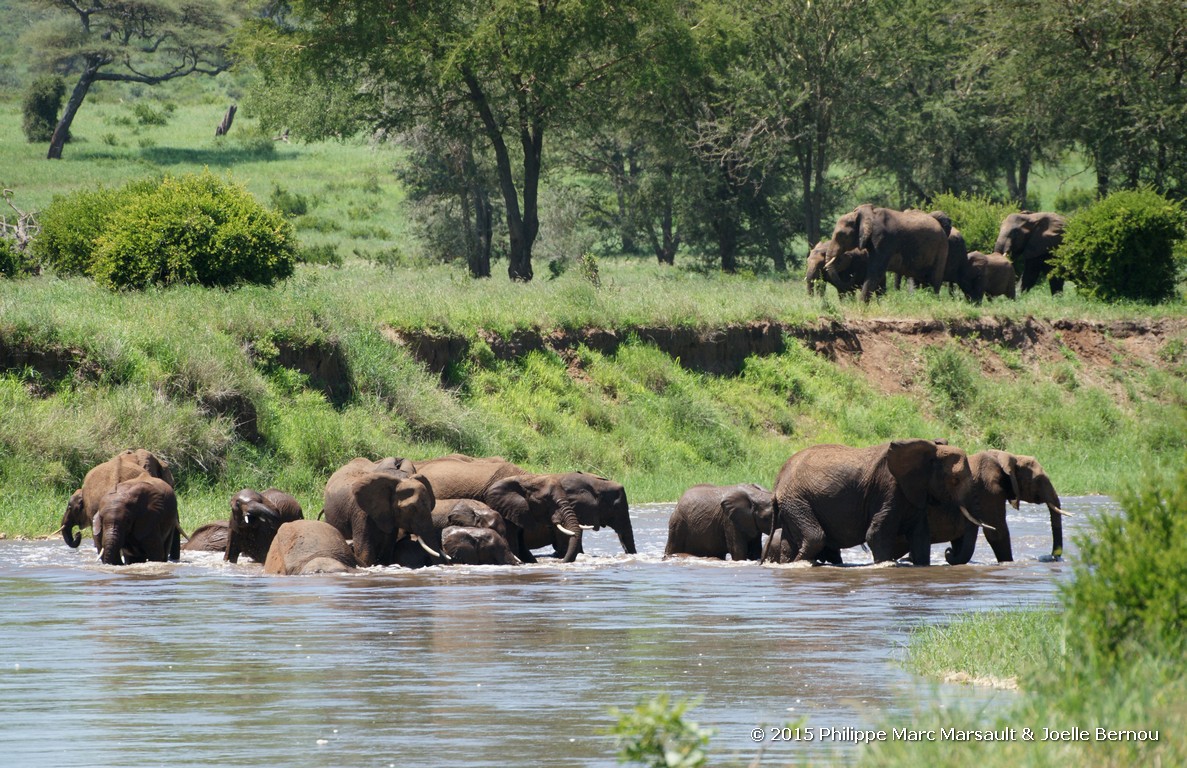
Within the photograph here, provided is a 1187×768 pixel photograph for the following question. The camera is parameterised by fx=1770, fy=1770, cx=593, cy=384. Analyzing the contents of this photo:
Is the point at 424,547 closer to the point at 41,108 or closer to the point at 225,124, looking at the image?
the point at 41,108

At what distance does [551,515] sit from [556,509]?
10cm

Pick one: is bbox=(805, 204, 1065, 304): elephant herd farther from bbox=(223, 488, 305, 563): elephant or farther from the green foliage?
the green foliage

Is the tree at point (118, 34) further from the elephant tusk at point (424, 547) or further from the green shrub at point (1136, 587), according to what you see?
the green shrub at point (1136, 587)

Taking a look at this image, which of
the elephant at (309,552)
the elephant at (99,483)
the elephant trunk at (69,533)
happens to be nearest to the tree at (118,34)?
the elephant at (99,483)

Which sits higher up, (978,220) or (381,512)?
(978,220)

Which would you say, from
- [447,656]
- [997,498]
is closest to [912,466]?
[997,498]

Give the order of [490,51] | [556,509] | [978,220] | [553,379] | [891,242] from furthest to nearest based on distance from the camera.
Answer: [978,220] < [490,51] < [891,242] < [553,379] < [556,509]

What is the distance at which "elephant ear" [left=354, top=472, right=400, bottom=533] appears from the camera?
18.7 m

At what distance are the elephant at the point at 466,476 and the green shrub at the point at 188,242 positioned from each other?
32.1ft

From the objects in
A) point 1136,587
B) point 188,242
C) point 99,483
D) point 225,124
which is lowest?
point 99,483

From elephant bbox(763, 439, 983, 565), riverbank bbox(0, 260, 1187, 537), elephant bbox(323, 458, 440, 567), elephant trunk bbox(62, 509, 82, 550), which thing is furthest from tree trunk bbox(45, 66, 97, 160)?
elephant bbox(763, 439, 983, 565)

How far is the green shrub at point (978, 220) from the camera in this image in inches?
1809

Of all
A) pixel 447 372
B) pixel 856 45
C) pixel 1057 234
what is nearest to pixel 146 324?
pixel 447 372

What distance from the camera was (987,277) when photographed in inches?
1614
